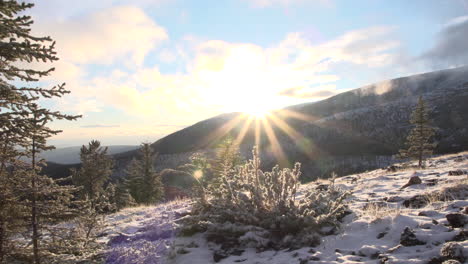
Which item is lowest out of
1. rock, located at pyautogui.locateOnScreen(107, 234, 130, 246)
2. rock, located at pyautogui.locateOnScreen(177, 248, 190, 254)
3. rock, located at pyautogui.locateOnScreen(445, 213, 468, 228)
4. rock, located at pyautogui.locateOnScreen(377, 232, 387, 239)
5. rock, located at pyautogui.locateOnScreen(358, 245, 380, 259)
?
rock, located at pyautogui.locateOnScreen(107, 234, 130, 246)

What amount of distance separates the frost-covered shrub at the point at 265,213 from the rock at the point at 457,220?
1.79m

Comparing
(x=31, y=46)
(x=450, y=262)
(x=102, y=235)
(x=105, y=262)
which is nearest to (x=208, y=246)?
(x=105, y=262)

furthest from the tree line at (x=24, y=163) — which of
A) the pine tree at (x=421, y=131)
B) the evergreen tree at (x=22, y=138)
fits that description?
the pine tree at (x=421, y=131)

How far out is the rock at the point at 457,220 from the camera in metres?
4.45

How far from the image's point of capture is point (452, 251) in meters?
3.67

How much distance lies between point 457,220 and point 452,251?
1.09m

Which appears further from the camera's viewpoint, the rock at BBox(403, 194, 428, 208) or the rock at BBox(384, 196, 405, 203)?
the rock at BBox(384, 196, 405, 203)

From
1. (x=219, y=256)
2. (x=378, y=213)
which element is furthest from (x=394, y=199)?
(x=219, y=256)

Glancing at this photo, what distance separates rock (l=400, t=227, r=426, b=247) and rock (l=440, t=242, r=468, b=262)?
46 cm

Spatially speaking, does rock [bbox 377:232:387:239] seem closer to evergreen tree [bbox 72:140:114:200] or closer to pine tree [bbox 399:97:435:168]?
pine tree [bbox 399:97:435:168]

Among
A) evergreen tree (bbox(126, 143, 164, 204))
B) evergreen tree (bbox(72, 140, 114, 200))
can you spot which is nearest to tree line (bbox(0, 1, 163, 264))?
evergreen tree (bbox(72, 140, 114, 200))

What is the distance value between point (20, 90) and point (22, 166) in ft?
4.21

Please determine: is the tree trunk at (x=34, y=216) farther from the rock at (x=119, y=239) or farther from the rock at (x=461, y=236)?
the rock at (x=461, y=236)

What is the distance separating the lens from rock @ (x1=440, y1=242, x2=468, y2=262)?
3.60 metres
